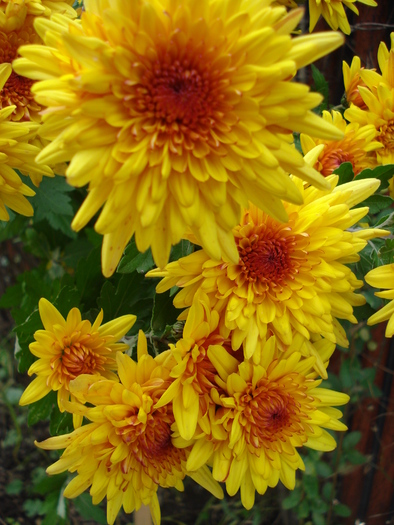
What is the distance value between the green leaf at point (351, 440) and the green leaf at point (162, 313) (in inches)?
55.5

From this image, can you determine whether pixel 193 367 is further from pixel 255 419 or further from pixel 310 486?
pixel 310 486

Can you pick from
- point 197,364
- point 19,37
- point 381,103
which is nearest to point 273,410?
point 197,364

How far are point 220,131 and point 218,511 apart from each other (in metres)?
2.30

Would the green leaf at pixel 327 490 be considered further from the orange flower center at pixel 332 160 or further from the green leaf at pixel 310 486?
the orange flower center at pixel 332 160

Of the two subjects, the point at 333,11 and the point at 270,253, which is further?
the point at 333,11

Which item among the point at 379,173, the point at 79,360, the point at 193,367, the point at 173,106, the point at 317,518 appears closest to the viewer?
the point at 173,106

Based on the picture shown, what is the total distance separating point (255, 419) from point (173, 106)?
21.6 inches

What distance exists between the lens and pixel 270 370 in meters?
0.89

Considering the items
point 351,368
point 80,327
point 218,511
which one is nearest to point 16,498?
point 218,511

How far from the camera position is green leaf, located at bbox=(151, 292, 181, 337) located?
1009 mm

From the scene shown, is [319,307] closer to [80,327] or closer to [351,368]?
[80,327]

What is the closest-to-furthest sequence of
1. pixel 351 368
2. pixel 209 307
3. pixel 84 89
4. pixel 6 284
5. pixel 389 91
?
pixel 84 89, pixel 209 307, pixel 389 91, pixel 351 368, pixel 6 284

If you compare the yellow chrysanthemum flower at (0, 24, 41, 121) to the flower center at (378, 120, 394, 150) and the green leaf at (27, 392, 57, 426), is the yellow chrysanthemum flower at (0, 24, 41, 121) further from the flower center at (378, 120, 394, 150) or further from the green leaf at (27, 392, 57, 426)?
the flower center at (378, 120, 394, 150)

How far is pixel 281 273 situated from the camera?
857 millimetres
